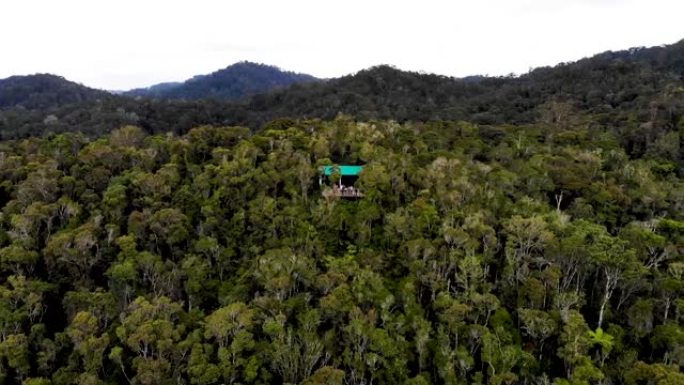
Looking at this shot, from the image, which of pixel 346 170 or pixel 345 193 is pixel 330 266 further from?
pixel 346 170

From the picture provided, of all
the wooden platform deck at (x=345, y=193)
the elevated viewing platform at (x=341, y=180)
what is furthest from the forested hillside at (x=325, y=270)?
the elevated viewing platform at (x=341, y=180)

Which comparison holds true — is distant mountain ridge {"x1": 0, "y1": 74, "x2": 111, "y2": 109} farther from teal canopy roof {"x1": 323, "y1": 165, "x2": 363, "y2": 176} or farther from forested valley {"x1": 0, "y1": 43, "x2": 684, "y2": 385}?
teal canopy roof {"x1": 323, "y1": 165, "x2": 363, "y2": 176}

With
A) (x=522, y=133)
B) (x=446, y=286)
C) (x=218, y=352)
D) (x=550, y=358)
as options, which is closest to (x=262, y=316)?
(x=218, y=352)

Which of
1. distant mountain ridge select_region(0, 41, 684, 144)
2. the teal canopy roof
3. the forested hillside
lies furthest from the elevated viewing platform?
distant mountain ridge select_region(0, 41, 684, 144)

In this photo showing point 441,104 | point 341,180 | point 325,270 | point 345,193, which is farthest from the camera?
point 441,104

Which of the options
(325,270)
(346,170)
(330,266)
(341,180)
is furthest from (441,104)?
(330,266)

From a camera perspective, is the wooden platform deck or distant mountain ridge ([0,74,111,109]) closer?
the wooden platform deck

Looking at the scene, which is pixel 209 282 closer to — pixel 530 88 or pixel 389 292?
pixel 389 292
